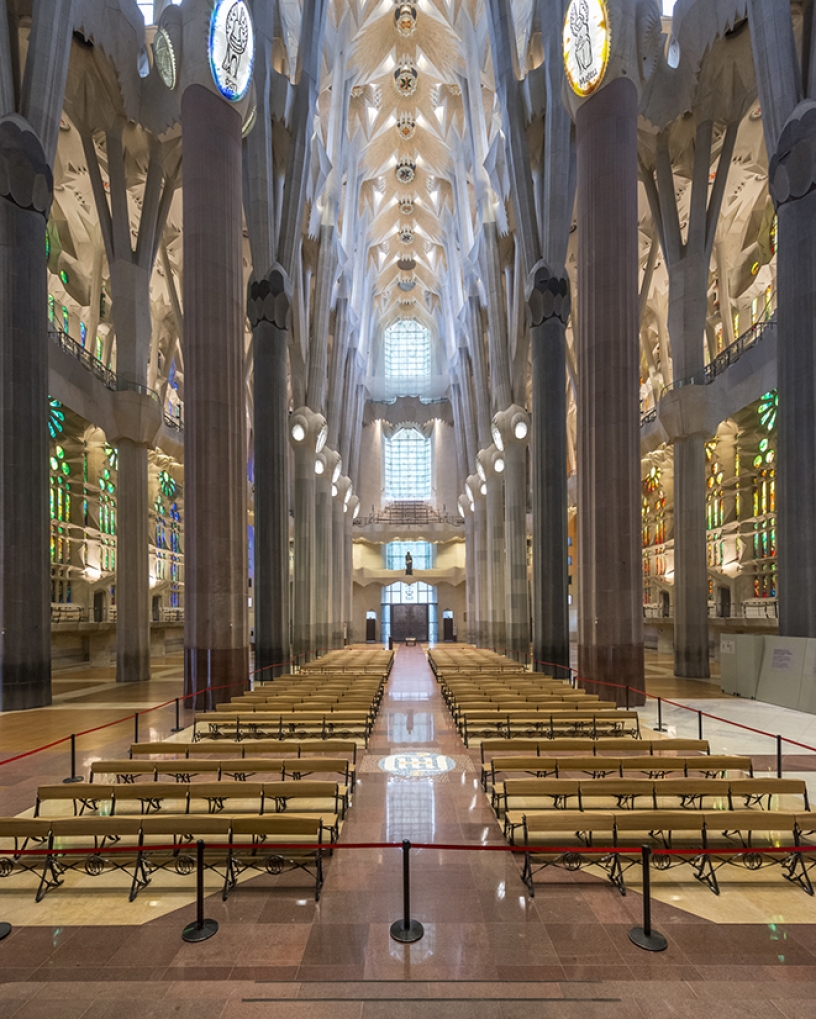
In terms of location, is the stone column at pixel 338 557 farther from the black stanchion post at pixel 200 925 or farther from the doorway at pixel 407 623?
the black stanchion post at pixel 200 925

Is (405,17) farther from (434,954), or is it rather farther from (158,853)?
(434,954)

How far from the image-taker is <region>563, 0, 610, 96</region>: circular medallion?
53.6 feet

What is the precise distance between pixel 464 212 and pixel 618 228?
93.9ft

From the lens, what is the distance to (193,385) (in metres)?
16.0

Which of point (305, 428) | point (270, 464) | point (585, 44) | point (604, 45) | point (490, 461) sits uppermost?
point (585, 44)

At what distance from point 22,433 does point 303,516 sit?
17730 millimetres

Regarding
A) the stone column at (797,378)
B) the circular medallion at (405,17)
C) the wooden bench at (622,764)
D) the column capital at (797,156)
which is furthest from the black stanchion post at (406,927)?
the circular medallion at (405,17)

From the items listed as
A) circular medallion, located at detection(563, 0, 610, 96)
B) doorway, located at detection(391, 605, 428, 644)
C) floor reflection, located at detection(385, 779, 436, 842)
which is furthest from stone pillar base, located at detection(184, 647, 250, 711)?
doorway, located at detection(391, 605, 428, 644)

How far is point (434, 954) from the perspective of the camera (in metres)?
4.45

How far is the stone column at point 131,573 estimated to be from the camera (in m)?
22.4

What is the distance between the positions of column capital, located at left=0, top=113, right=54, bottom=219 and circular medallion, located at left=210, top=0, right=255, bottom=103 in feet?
15.3

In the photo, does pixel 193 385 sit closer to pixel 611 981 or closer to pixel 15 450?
pixel 15 450

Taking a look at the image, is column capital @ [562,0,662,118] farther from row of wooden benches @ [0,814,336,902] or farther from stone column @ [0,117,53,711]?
row of wooden benches @ [0,814,336,902]


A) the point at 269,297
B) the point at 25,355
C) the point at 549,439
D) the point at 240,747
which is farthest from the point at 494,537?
the point at 240,747
